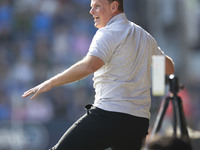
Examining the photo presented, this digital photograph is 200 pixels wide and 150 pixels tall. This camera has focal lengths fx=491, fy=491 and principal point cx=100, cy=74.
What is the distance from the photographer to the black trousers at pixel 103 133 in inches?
125

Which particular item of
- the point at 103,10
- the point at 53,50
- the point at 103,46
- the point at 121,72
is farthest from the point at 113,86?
the point at 53,50

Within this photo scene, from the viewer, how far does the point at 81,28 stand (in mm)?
11164

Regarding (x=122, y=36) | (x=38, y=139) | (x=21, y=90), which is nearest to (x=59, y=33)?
(x=21, y=90)

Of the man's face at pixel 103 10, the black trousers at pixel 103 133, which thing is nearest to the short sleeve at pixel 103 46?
the man's face at pixel 103 10

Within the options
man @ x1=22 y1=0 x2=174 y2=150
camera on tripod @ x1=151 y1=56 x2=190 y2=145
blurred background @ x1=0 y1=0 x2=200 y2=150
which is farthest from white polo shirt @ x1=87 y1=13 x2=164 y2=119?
blurred background @ x1=0 y1=0 x2=200 y2=150

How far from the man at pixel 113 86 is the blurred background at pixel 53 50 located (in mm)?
6388

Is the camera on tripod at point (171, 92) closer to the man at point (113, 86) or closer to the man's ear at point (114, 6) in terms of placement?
the man at point (113, 86)

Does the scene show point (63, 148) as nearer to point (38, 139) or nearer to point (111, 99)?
point (111, 99)

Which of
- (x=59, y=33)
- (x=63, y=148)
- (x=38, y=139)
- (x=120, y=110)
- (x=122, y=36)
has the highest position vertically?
(x=59, y=33)

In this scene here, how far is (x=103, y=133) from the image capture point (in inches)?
126

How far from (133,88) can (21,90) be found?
24.1 ft

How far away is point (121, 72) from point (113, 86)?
0.11 m

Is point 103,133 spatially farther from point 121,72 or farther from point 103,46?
point 103,46

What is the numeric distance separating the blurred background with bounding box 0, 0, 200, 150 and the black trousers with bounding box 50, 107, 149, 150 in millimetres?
6435
